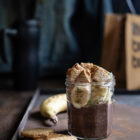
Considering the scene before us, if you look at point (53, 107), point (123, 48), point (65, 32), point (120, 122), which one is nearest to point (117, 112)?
point (120, 122)

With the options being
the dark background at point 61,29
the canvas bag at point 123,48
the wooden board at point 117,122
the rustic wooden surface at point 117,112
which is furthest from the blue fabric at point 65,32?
the wooden board at point 117,122

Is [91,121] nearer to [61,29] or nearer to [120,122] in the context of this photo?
[120,122]

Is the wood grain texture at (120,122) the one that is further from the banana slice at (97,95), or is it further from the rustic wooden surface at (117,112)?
the banana slice at (97,95)

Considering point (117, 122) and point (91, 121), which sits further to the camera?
point (117, 122)

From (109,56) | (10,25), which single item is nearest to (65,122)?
(109,56)

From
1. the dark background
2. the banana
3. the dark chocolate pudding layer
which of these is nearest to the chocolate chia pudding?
the dark chocolate pudding layer

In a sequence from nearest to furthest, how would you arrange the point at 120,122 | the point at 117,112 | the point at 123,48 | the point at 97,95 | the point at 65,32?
the point at 97,95 → the point at 120,122 → the point at 117,112 → the point at 123,48 → the point at 65,32
